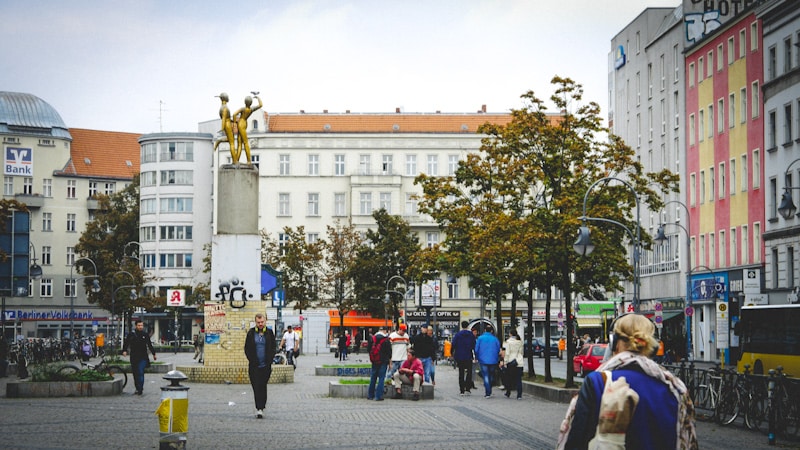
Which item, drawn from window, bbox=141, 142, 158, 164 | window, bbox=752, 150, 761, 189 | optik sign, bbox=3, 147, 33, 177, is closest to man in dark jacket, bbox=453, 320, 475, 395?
optik sign, bbox=3, 147, 33, 177

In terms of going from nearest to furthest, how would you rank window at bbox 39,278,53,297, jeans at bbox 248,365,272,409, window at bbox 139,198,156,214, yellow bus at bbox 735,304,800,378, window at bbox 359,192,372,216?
jeans at bbox 248,365,272,409 < yellow bus at bbox 735,304,800,378 < window at bbox 359,192,372,216 < window at bbox 139,198,156,214 < window at bbox 39,278,53,297

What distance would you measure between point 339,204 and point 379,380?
79.8m

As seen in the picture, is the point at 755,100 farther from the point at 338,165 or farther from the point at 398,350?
the point at 338,165

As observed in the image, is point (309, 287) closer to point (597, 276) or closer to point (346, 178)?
point (346, 178)

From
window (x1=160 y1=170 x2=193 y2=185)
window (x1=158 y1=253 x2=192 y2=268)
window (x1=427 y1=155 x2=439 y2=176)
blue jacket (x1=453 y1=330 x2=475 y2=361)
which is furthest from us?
window (x1=160 y1=170 x2=193 y2=185)

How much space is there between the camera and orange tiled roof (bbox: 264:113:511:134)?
10900cm

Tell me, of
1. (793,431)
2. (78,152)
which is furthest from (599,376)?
(78,152)

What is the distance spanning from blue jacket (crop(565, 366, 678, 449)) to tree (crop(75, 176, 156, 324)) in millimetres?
86060

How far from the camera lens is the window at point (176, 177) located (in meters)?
114

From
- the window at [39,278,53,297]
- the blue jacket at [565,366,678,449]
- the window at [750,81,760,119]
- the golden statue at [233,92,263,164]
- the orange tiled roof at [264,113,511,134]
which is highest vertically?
the orange tiled roof at [264,113,511,134]

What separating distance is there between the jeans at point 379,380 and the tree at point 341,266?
63162 millimetres

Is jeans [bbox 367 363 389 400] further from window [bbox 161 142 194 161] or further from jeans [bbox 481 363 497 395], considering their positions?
window [bbox 161 142 194 161]

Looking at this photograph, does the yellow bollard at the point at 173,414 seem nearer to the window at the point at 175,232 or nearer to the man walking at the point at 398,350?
the man walking at the point at 398,350

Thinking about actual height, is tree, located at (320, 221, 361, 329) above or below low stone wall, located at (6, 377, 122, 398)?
above
